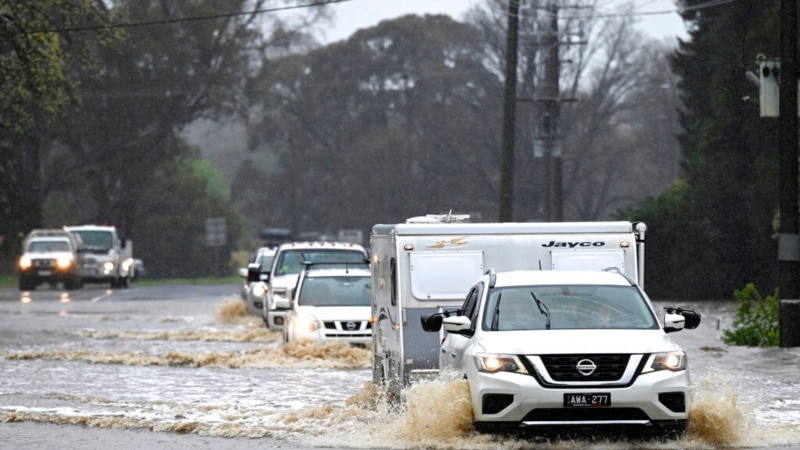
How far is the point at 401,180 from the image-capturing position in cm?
8450

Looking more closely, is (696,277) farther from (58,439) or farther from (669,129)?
(669,129)

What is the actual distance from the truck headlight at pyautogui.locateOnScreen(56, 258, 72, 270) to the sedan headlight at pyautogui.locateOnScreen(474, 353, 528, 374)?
4667 cm

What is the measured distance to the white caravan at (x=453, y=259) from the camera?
15797mm

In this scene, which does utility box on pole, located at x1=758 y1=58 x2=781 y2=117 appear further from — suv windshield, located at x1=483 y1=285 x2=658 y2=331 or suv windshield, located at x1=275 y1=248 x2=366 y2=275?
suv windshield, located at x1=483 y1=285 x2=658 y2=331

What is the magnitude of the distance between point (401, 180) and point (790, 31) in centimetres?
6095

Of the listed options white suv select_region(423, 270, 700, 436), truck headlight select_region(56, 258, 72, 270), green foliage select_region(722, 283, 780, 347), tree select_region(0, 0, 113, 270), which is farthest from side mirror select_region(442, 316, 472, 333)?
truck headlight select_region(56, 258, 72, 270)

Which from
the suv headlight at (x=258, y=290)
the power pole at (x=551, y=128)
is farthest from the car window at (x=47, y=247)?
the suv headlight at (x=258, y=290)

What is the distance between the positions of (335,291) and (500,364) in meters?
12.9

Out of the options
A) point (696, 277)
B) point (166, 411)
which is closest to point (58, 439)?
point (166, 411)

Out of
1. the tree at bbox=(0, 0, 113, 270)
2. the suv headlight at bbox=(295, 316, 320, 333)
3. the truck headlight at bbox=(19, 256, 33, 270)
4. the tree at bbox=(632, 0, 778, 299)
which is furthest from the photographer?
the truck headlight at bbox=(19, 256, 33, 270)

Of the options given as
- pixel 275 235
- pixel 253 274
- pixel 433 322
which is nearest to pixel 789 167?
pixel 433 322

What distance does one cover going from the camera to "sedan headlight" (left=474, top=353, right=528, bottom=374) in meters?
12.0

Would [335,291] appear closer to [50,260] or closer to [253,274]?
[253,274]

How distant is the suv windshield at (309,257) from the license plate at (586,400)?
19.0 meters
